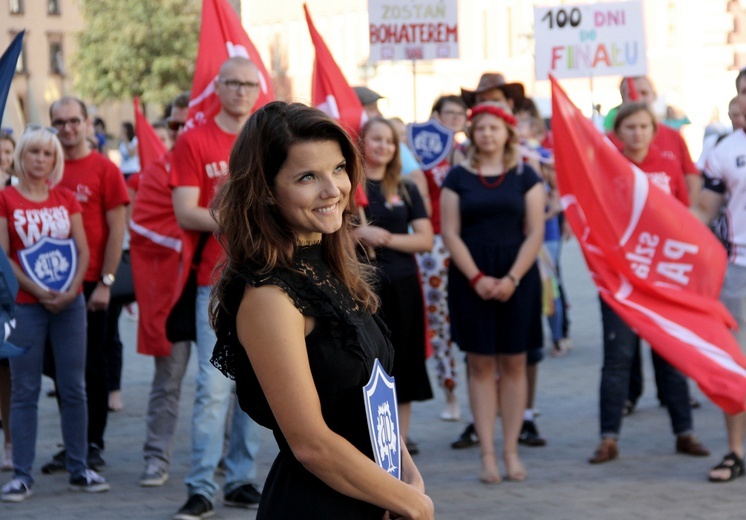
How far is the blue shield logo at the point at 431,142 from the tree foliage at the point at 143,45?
5226 cm

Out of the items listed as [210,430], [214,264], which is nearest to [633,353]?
[210,430]

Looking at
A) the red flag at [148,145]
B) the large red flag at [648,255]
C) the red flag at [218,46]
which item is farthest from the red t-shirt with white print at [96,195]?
the large red flag at [648,255]

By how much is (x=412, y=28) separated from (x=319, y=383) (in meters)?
10.1

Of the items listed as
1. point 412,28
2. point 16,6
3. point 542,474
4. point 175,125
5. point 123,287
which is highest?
point 16,6

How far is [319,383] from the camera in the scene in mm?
3025

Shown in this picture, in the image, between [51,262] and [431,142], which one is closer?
[51,262]

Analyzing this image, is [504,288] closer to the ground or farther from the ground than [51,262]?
closer to the ground

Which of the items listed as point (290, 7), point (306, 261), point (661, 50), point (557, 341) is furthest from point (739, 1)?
point (306, 261)

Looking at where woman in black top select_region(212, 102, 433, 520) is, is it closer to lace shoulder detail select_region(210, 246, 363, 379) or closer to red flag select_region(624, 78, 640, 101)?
lace shoulder detail select_region(210, 246, 363, 379)

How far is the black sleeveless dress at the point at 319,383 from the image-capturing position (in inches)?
119

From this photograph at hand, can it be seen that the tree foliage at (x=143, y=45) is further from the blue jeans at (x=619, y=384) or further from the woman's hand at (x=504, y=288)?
the woman's hand at (x=504, y=288)

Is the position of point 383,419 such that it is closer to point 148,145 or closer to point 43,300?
point 43,300

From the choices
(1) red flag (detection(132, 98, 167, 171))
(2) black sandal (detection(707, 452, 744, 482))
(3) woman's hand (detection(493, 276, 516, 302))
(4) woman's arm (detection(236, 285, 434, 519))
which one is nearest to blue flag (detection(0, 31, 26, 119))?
(3) woman's hand (detection(493, 276, 516, 302))

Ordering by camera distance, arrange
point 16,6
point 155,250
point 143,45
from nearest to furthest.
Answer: point 155,250 < point 143,45 < point 16,6
